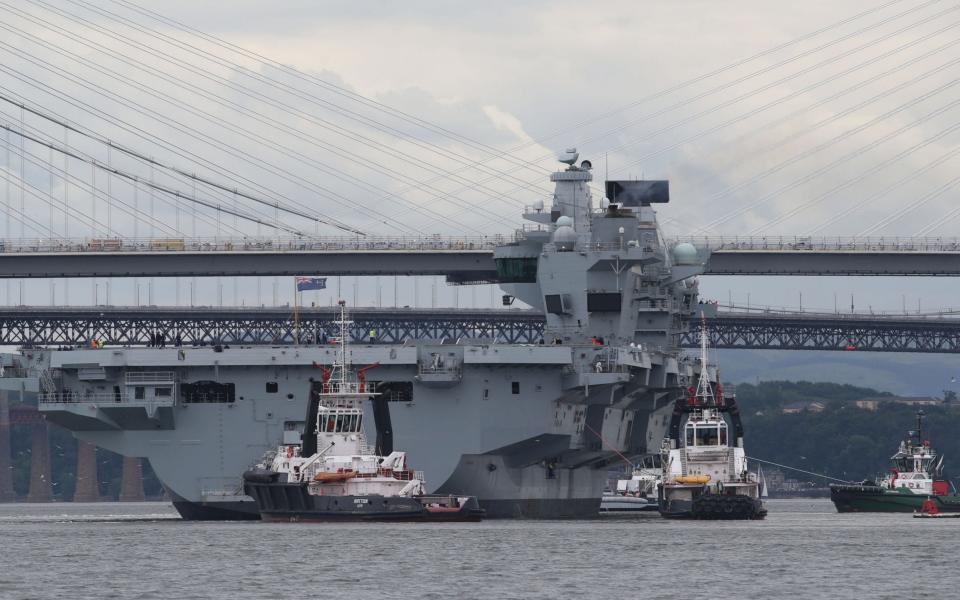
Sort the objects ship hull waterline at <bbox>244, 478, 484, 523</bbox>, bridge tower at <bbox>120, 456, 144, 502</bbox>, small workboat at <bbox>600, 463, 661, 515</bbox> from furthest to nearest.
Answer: bridge tower at <bbox>120, 456, 144, 502</bbox>, small workboat at <bbox>600, 463, 661, 515</bbox>, ship hull waterline at <bbox>244, 478, 484, 523</bbox>

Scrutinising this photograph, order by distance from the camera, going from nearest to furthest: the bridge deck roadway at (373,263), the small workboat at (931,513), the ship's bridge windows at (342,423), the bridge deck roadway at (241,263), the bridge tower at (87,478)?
the ship's bridge windows at (342,423) < the small workboat at (931,513) < the bridge deck roadway at (373,263) < the bridge deck roadway at (241,263) < the bridge tower at (87,478)

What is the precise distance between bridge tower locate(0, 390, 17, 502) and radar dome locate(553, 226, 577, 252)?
96.9m

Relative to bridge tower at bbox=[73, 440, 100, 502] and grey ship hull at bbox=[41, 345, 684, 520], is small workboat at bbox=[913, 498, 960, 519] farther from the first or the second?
bridge tower at bbox=[73, 440, 100, 502]

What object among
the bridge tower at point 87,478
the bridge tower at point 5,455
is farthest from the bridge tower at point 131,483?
the bridge tower at point 5,455

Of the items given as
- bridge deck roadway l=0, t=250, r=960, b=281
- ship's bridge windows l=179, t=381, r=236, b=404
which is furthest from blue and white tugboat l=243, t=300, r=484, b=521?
bridge deck roadway l=0, t=250, r=960, b=281

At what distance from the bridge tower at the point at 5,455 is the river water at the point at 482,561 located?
319 ft

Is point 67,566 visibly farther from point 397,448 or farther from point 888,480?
point 888,480

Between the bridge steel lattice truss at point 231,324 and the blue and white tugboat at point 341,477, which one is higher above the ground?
the bridge steel lattice truss at point 231,324

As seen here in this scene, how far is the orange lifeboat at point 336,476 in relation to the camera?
54.2 metres

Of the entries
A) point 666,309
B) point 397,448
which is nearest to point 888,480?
point 666,309

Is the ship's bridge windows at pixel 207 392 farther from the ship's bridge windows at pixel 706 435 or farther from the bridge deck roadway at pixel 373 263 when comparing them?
the bridge deck roadway at pixel 373 263

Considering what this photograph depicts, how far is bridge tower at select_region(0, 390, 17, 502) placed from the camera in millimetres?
154500

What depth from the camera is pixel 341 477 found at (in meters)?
54.2

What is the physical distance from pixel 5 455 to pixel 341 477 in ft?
348
